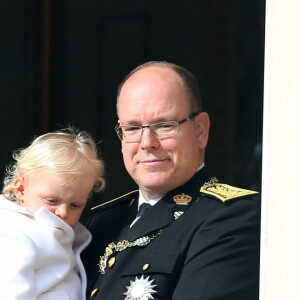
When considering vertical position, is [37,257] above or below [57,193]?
below

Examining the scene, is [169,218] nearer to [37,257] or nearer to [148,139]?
[148,139]

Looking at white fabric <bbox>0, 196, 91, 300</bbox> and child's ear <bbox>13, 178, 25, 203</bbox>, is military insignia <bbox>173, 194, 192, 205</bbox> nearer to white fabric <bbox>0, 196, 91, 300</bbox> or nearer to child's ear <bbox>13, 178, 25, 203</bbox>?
white fabric <bbox>0, 196, 91, 300</bbox>

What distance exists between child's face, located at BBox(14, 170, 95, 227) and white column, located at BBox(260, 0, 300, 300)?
0.77 m

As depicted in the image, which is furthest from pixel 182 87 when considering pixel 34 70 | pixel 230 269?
pixel 34 70

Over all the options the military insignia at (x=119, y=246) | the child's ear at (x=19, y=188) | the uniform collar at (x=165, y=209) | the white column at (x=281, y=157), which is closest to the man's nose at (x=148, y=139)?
the uniform collar at (x=165, y=209)

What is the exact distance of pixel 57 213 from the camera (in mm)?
2936

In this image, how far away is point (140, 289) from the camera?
269cm

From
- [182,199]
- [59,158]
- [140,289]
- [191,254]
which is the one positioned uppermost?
[59,158]

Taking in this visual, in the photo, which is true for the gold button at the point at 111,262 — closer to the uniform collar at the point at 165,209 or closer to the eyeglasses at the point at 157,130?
the uniform collar at the point at 165,209

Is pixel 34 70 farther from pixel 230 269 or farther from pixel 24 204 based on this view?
pixel 230 269

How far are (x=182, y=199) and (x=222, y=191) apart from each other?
16cm

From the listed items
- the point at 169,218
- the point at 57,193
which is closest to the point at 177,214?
the point at 169,218

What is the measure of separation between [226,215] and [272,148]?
0.37 m

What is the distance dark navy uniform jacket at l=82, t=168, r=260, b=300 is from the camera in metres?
2.60
